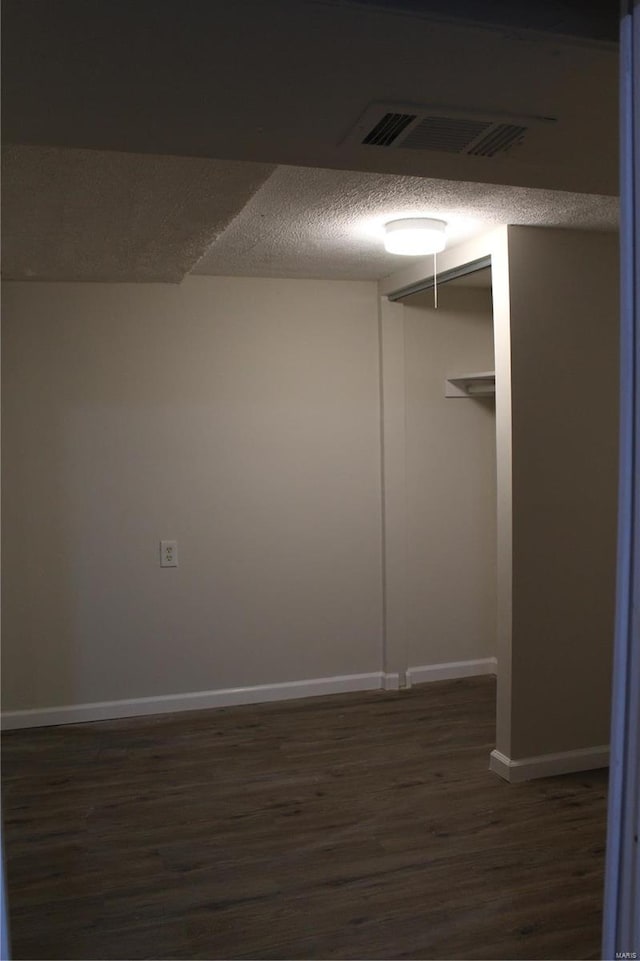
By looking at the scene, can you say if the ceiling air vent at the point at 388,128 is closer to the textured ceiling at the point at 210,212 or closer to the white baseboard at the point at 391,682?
the textured ceiling at the point at 210,212

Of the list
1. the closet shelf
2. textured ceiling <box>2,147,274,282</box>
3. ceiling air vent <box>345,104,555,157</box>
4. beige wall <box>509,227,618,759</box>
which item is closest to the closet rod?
beige wall <box>509,227,618,759</box>

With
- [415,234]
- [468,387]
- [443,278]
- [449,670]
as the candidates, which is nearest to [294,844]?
[449,670]

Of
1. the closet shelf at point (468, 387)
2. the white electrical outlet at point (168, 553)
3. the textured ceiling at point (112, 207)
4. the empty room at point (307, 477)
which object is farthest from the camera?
the closet shelf at point (468, 387)

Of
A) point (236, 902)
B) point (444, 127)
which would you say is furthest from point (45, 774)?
point (444, 127)

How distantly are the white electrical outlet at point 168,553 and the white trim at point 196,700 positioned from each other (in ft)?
2.35

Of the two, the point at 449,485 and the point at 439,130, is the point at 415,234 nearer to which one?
the point at 439,130

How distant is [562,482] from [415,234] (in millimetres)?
1214

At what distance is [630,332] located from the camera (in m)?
1.05

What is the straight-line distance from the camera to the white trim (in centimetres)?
412

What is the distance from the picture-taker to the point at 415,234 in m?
3.21

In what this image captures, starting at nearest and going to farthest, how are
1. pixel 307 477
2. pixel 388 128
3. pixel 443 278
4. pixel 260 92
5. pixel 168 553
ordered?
pixel 260 92 < pixel 388 128 < pixel 443 278 < pixel 168 553 < pixel 307 477

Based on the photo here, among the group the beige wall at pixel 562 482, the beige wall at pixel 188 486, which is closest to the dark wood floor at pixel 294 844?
the beige wall at pixel 562 482

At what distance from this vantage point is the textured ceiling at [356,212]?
2709mm

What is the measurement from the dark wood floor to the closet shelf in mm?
1896
